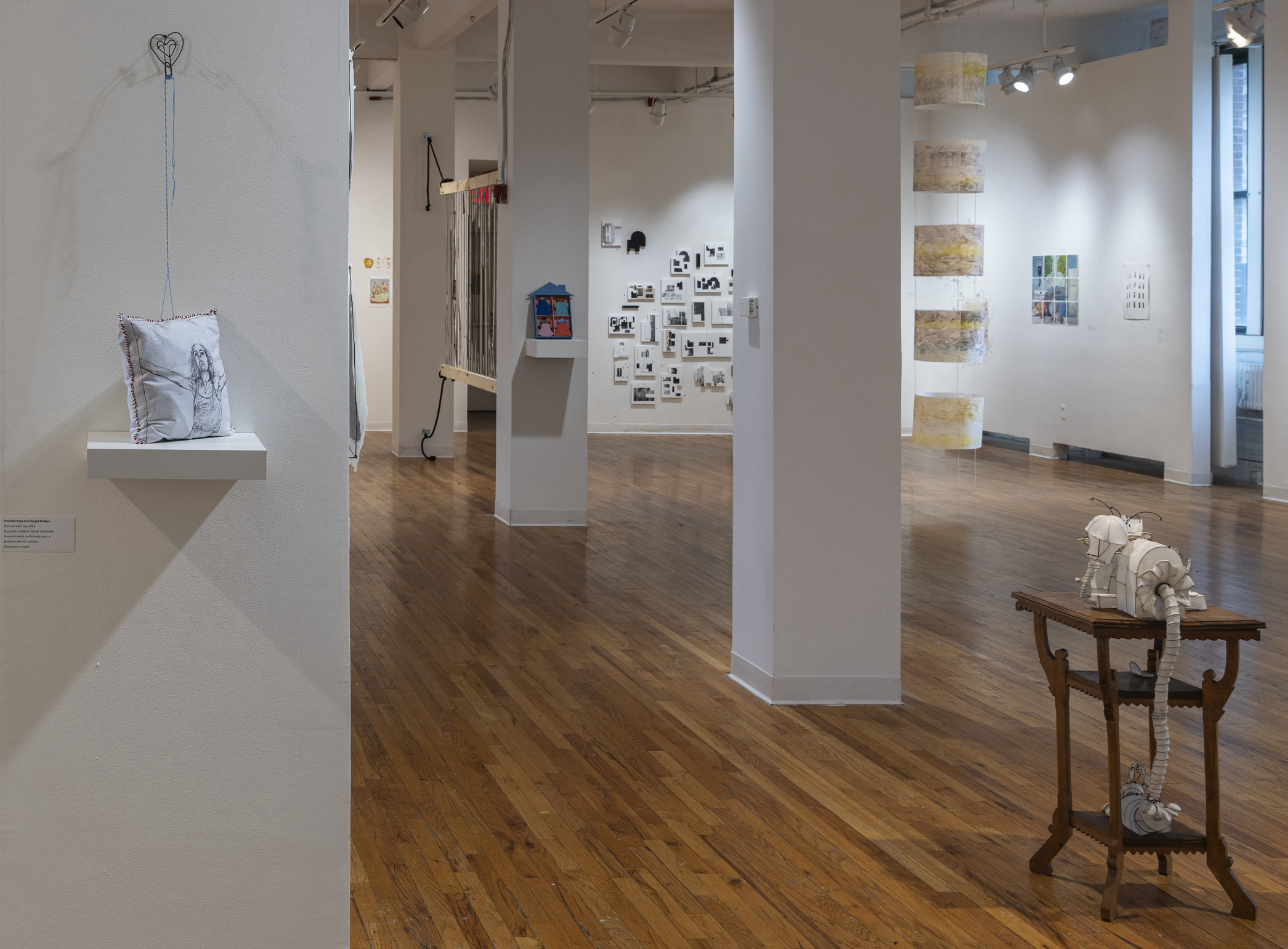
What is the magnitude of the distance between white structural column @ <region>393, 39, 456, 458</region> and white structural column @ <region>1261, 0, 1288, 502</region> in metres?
8.02

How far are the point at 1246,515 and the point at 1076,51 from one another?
22.1 feet

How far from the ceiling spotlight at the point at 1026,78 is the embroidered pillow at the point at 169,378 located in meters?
12.5

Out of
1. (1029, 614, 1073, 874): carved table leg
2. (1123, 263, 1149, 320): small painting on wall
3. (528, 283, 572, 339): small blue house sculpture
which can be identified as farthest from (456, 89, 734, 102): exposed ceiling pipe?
(1029, 614, 1073, 874): carved table leg

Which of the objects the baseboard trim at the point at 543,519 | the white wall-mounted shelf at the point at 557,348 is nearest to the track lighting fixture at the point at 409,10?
the white wall-mounted shelf at the point at 557,348

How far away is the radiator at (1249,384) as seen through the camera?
40.9ft

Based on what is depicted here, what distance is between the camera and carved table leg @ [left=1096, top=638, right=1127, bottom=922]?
352 centimetres

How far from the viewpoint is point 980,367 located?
53.6 ft

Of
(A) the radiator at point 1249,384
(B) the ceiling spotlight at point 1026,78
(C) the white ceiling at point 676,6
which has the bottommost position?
(A) the radiator at point 1249,384

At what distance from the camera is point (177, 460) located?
8.90 feet

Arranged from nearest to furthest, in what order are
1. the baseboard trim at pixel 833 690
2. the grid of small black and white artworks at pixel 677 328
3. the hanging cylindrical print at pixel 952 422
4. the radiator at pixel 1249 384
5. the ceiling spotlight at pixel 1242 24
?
the baseboard trim at pixel 833 690 < the ceiling spotlight at pixel 1242 24 < the hanging cylindrical print at pixel 952 422 < the radiator at pixel 1249 384 < the grid of small black and white artworks at pixel 677 328

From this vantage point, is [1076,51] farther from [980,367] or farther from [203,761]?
[203,761]

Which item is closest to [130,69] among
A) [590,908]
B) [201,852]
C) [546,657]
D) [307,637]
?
[307,637]

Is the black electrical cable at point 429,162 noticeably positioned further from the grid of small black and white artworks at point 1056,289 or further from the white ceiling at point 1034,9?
the grid of small black and white artworks at point 1056,289

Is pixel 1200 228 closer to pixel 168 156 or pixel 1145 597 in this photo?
pixel 1145 597
